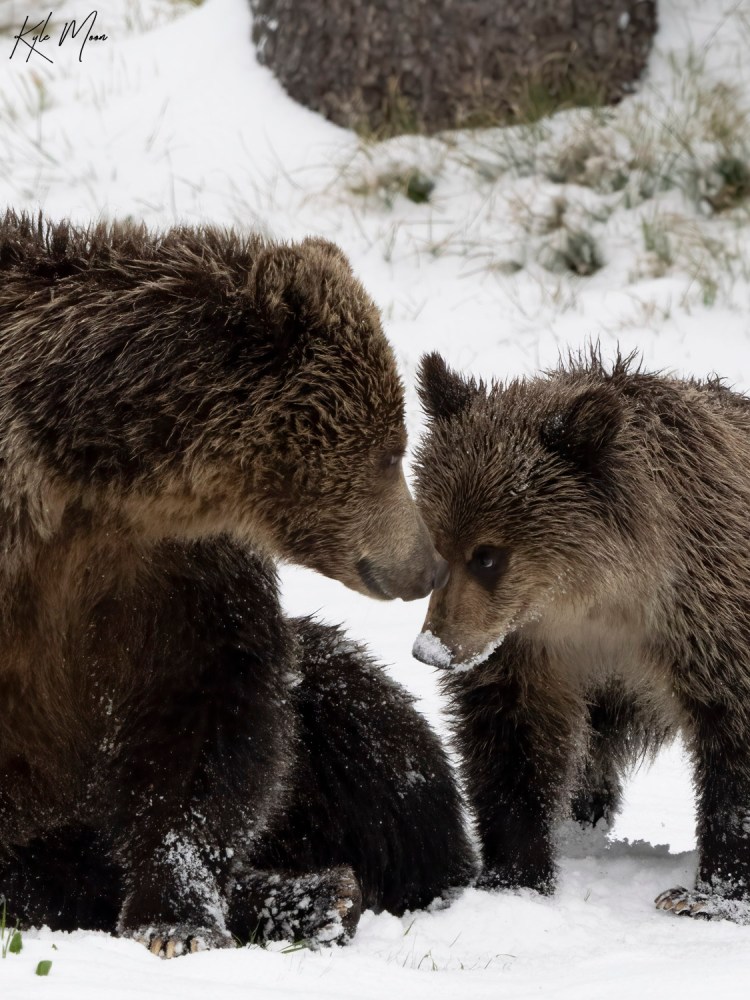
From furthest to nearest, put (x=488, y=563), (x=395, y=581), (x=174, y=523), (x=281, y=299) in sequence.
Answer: (x=488, y=563), (x=395, y=581), (x=174, y=523), (x=281, y=299)

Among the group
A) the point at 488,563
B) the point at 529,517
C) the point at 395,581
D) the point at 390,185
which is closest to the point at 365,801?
the point at 488,563

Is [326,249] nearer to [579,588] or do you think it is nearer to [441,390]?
[441,390]

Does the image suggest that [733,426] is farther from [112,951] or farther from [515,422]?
[112,951]

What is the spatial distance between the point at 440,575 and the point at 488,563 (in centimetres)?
61

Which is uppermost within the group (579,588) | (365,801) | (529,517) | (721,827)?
(529,517)

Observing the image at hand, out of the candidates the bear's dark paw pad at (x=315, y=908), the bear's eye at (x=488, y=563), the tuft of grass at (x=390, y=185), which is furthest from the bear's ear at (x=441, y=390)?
the tuft of grass at (x=390, y=185)

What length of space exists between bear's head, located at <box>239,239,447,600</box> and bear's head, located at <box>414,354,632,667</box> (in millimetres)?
869

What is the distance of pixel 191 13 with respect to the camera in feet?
44.2

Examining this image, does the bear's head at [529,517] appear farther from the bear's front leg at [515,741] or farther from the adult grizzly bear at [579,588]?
the bear's front leg at [515,741]

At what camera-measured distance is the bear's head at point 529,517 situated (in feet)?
17.3

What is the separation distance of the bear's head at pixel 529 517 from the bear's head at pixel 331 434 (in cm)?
87

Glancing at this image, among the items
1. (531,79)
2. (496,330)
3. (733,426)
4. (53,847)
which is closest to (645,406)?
(733,426)

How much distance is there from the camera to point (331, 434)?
419 cm

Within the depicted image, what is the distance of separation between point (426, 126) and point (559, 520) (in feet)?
22.4
